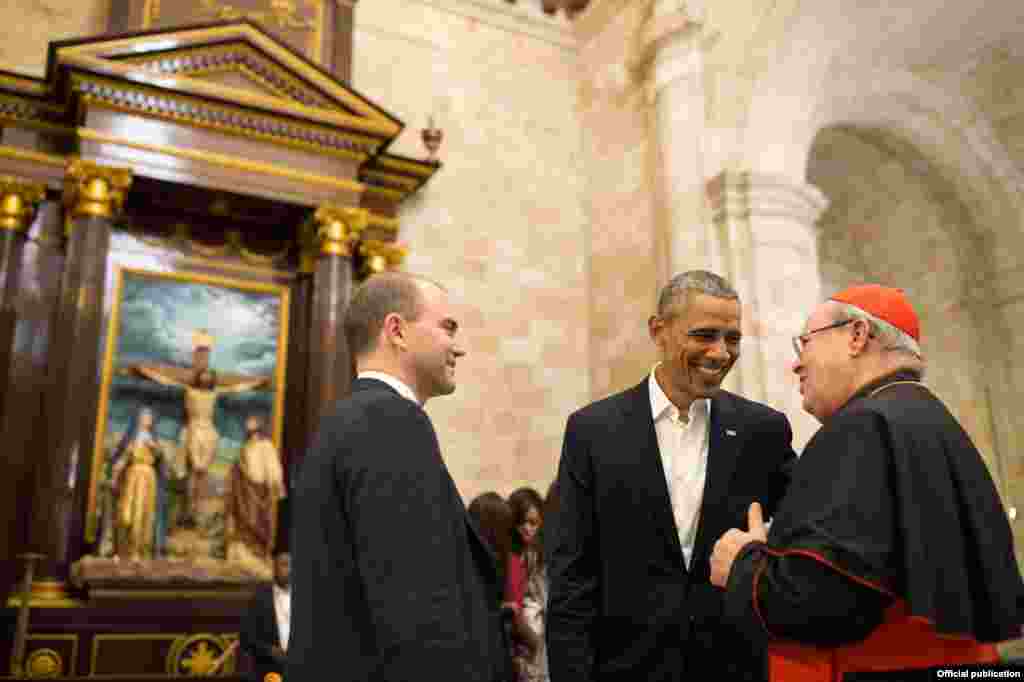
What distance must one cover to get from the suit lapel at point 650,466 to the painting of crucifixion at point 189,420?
4.86 m

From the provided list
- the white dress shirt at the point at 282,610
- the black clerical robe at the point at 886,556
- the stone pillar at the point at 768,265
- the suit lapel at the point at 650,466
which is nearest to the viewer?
the black clerical robe at the point at 886,556

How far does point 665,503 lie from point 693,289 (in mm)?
654

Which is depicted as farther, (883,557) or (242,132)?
(242,132)

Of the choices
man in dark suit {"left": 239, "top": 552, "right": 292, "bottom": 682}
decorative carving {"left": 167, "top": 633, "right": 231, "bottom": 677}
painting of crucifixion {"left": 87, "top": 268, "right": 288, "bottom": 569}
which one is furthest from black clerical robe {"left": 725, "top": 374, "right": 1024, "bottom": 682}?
painting of crucifixion {"left": 87, "top": 268, "right": 288, "bottom": 569}

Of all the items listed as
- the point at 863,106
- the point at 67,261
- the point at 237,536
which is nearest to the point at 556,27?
the point at 863,106

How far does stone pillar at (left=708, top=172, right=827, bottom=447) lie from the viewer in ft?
23.3

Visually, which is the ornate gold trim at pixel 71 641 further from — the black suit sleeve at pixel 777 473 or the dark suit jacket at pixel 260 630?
the black suit sleeve at pixel 777 473

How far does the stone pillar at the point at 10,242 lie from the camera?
6.66m

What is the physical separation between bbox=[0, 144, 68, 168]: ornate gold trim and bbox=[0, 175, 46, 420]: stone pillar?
0.62ft

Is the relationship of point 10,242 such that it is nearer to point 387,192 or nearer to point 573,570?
point 387,192

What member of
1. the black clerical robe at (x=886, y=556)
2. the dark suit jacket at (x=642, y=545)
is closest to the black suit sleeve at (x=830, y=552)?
the black clerical robe at (x=886, y=556)

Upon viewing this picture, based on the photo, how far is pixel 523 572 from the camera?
4422 millimetres

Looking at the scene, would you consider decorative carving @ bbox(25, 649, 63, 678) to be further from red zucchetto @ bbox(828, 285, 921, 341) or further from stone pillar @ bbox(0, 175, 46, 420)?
red zucchetto @ bbox(828, 285, 921, 341)

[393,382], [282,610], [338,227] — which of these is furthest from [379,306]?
[338,227]
